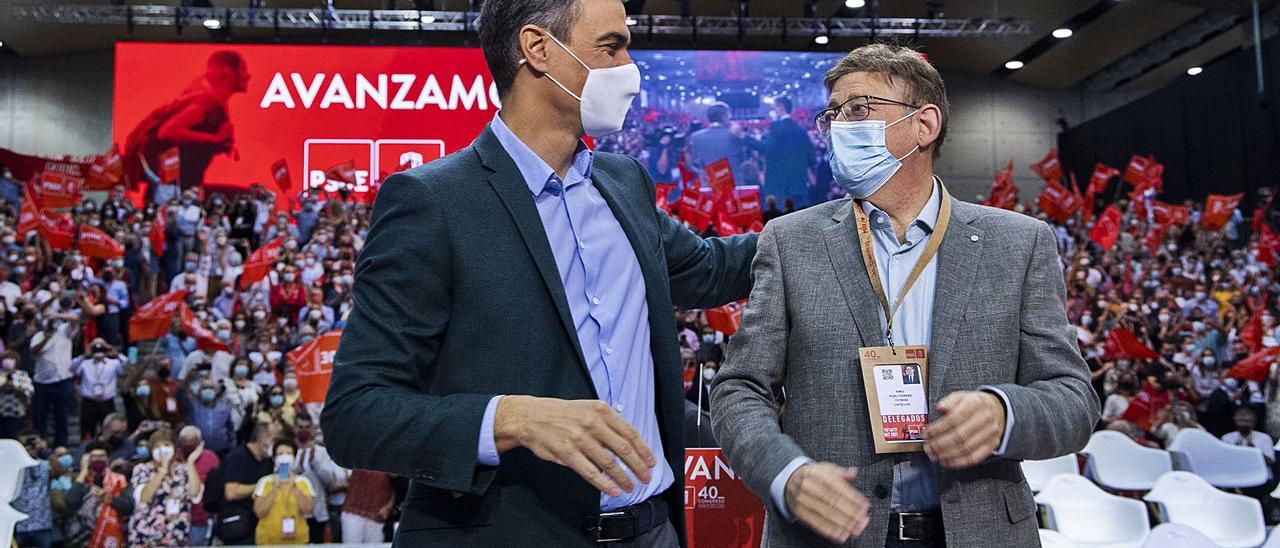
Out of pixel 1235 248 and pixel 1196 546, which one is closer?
pixel 1196 546

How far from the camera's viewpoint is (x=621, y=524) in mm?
1478

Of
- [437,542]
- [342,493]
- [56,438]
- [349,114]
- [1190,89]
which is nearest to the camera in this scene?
[437,542]

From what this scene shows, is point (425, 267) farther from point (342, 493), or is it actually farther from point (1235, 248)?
point (1235, 248)

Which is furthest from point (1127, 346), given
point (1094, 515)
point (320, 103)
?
point (320, 103)

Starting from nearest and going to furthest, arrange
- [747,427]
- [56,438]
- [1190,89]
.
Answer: [747,427]
[56,438]
[1190,89]

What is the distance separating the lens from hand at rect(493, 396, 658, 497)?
3.98 ft

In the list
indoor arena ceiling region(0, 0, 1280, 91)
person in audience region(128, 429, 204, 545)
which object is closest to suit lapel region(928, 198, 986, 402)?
person in audience region(128, 429, 204, 545)

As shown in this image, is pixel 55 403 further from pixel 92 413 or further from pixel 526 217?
pixel 526 217

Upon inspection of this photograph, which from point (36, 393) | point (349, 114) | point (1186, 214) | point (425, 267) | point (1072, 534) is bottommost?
point (1072, 534)

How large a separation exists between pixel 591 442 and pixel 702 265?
0.83 metres

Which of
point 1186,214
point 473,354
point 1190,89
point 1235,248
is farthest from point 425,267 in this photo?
point 1190,89

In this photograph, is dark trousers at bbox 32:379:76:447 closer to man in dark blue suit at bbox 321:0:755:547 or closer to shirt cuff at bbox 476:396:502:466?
man in dark blue suit at bbox 321:0:755:547

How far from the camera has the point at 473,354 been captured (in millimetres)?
1428

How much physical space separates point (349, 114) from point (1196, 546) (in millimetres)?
14554
